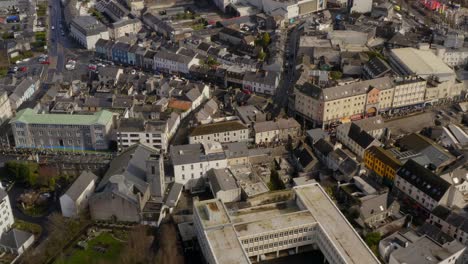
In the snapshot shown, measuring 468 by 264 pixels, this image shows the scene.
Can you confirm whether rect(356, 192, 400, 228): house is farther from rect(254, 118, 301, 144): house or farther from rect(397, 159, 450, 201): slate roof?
rect(254, 118, 301, 144): house

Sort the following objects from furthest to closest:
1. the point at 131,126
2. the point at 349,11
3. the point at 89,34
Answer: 1. the point at 349,11
2. the point at 89,34
3. the point at 131,126

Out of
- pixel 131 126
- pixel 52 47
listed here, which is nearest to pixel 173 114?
pixel 131 126

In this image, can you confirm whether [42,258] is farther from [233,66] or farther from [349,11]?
[349,11]

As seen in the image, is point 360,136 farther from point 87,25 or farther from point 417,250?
point 87,25

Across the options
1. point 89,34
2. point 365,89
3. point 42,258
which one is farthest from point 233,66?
point 42,258

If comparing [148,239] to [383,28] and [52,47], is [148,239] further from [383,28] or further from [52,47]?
[383,28]

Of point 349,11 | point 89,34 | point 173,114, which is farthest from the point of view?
point 349,11

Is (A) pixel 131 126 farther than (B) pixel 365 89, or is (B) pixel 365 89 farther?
(B) pixel 365 89
